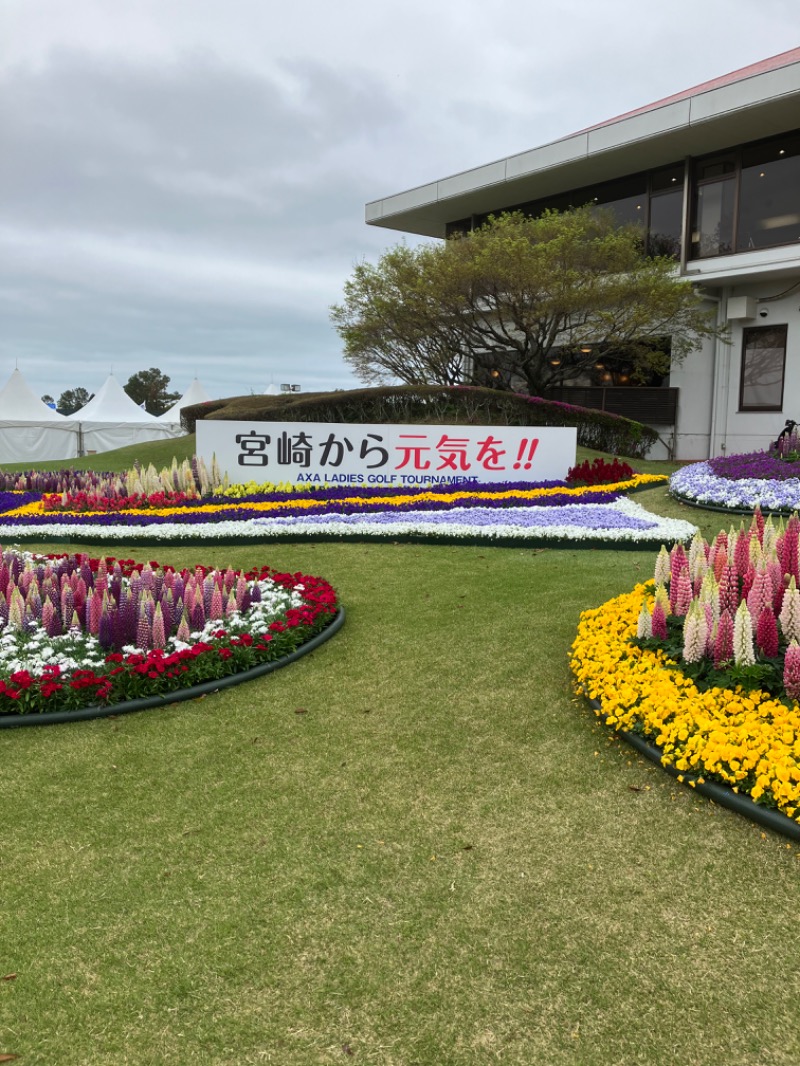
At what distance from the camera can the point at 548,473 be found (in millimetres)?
13062

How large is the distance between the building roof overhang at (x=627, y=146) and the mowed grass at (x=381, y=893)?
20.1m

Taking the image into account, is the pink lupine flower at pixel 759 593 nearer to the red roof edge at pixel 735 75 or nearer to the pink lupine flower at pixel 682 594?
the pink lupine flower at pixel 682 594

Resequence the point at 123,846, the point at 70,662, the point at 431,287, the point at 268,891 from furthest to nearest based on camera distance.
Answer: the point at 431,287
the point at 70,662
the point at 123,846
the point at 268,891

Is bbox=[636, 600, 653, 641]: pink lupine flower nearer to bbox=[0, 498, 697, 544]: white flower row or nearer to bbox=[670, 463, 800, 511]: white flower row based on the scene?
bbox=[0, 498, 697, 544]: white flower row

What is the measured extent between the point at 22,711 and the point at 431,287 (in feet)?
58.6

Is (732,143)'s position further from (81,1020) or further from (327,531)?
(81,1020)

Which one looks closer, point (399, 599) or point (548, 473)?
point (399, 599)

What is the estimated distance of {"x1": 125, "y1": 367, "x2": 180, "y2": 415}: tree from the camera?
7406 cm

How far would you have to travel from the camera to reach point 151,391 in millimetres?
75125

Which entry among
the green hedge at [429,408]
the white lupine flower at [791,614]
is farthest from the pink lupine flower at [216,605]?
the green hedge at [429,408]

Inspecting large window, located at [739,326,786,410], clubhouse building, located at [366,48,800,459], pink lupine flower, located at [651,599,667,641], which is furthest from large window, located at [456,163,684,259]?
pink lupine flower, located at [651,599,667,641]

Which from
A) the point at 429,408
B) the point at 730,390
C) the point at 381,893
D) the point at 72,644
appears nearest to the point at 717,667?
the point at 381,893

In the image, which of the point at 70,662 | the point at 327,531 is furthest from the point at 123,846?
the point at 327,531

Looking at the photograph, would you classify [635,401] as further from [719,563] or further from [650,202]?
[719,563]
